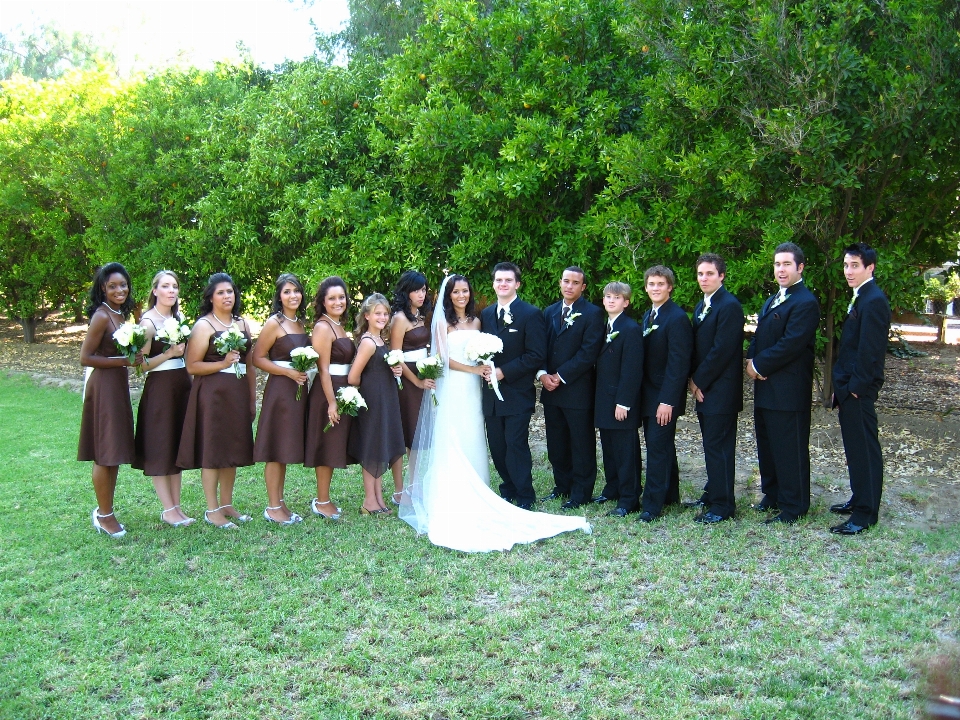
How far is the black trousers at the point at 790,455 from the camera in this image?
670 cm

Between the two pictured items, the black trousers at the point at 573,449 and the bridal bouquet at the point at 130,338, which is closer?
the bridal bouquet at the point at 130,338

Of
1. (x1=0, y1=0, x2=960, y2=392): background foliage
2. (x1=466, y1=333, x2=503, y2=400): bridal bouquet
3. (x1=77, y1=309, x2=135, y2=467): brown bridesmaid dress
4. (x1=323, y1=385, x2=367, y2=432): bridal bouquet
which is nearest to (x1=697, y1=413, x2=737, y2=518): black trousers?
(x1=466, y1=333, x2=503, y2=400): bridal bouquet

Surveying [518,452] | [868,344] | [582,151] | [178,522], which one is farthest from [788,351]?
[178,522]

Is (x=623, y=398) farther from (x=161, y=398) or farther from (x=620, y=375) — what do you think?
(x=161, y=398)

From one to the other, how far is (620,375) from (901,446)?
4301mm

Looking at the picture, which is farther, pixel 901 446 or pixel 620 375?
pixel 901 446

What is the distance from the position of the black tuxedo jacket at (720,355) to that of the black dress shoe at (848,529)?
1148 mm

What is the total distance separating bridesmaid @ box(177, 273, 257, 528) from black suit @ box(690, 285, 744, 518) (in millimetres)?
3664

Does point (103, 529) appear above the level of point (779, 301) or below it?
below

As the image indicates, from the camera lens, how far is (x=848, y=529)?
6434 millimetres

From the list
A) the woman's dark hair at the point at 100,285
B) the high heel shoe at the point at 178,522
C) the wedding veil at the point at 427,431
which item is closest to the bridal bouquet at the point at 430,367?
the wedding veil at the point at 427,431

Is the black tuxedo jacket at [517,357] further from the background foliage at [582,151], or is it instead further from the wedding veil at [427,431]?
the background foliage at [582,151]

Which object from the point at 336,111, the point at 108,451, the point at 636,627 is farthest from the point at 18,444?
the point at 636,627

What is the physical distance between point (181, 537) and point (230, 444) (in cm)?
80
